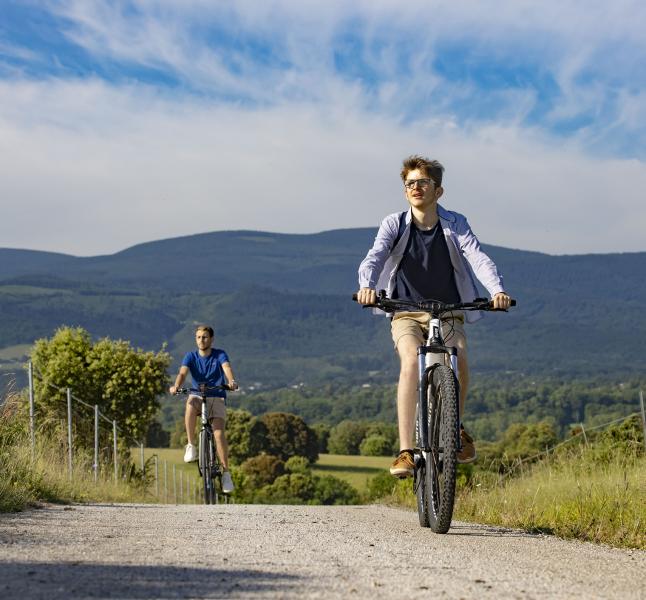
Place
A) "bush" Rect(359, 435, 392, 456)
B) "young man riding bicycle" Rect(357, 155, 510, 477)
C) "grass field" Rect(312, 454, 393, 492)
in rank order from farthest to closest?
"bush" Rect(359, 435, 392, 456) < "grass field" Rect(312, 454, 393, 492) < "young man riding bicycle" Rect(357, 155, 510, 477)

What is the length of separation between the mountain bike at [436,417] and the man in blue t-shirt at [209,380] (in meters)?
5.89

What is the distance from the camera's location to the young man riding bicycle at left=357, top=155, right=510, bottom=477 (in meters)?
7.27

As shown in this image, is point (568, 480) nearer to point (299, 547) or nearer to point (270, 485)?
point (299, 547)

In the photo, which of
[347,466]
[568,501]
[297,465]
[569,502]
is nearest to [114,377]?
[568,501]

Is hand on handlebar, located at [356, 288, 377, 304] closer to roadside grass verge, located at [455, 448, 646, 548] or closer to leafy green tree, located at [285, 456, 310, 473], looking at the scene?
roadside grass verge, located at [455, 448, 646, 548]

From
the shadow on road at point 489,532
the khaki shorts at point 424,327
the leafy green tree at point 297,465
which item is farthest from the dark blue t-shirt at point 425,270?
the leafy green tree at point 297,465

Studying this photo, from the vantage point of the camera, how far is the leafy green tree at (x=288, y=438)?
93.7m

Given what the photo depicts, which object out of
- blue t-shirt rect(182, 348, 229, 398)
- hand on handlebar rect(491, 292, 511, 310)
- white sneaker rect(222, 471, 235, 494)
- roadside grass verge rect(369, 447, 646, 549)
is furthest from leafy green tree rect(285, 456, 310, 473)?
hand on handlebar rect(491, 292, 511, 310)

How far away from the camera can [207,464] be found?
1415 centimetres

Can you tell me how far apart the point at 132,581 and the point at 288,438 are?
3634 inches

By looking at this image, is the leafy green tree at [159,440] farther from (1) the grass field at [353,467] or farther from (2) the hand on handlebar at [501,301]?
(2) the hand on handlebar at [501,301]

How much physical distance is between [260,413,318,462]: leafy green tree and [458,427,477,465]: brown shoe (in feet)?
283

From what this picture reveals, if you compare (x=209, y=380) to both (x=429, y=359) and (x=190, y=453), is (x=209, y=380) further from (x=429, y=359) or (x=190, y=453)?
(x=429, y=359)

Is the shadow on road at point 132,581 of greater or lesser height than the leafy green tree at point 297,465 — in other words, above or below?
above
